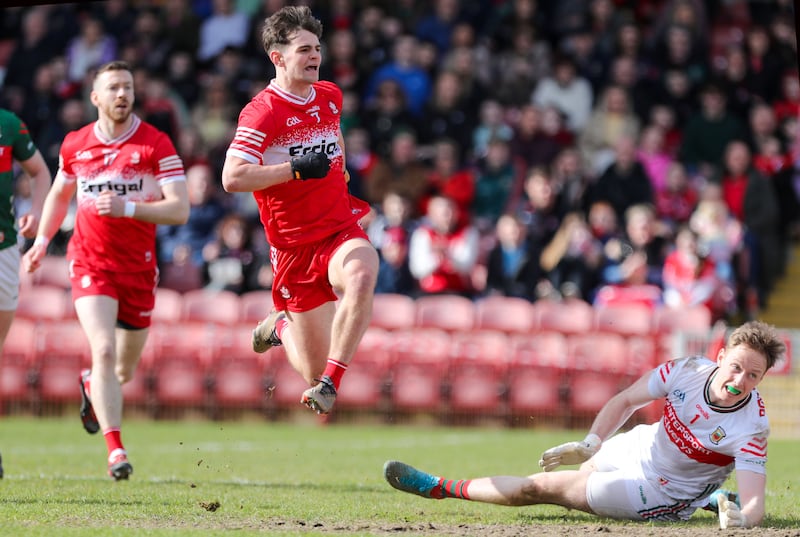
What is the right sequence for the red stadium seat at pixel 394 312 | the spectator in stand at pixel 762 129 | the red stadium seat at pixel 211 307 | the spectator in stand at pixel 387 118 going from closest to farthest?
the red stadium seat at pixel 394 312, the red stadium seat at pixel 211 307, the spectator in stand at pixel 762 129, the spectator in stand at pixel 387 118

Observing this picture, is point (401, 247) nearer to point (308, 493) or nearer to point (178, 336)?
point (178, 336)

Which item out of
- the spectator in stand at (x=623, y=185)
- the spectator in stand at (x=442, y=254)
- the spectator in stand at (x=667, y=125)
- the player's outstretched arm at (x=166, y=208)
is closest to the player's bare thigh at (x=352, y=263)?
the player's outstretched arm at (x=166, y=208)

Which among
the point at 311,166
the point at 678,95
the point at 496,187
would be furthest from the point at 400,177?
the point at 311,166

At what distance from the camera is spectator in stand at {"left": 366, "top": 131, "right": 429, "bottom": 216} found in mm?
19266

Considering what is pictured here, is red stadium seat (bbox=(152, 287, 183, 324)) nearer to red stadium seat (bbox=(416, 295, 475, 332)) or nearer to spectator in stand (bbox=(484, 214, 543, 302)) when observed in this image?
red stadium seat (bbox=(416, 295, 475, 332))

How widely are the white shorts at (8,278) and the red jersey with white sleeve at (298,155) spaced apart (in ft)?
6.64

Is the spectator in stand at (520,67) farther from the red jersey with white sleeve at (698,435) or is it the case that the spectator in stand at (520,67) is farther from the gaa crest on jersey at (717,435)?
the gaa crest on jersey at (717,435)

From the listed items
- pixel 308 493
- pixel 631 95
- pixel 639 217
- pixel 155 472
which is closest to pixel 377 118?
pixel 631 95

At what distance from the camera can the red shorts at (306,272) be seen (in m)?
8.70

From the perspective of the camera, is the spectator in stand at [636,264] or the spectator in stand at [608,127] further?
the spectator in stand at [608,127]

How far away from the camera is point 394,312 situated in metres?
17.4

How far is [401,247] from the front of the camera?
17906mm

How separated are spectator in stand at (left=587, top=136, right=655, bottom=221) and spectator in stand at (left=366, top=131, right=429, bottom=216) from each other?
242 cm

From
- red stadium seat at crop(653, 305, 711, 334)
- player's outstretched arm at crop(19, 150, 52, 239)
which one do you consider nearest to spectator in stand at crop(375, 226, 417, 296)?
red stadium seat at crop(653, 305, 711, 334)
